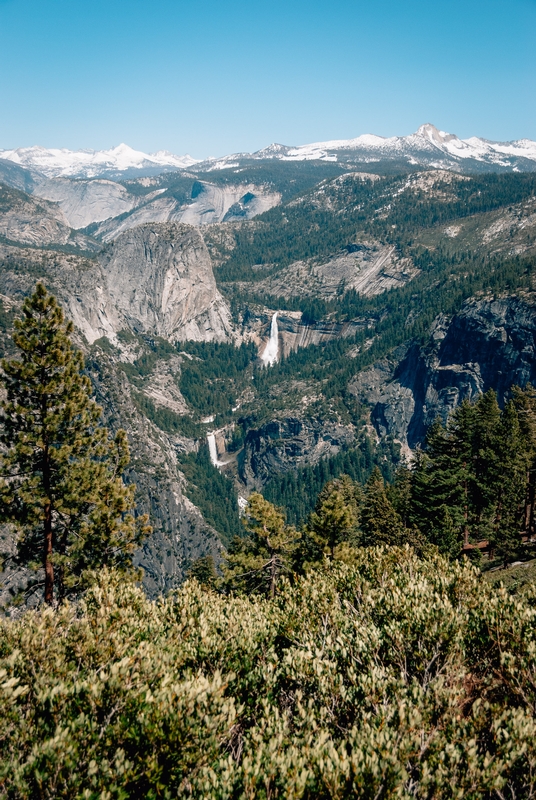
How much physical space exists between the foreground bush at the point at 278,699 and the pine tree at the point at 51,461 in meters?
5.93

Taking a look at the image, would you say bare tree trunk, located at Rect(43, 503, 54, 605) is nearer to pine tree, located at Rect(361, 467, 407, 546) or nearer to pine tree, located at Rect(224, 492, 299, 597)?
pine tree, located at Rect(224, 492, 299, 597)

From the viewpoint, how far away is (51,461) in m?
24.4

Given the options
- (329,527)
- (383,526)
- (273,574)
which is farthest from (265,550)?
(383,526)

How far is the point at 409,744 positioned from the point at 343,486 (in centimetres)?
7024

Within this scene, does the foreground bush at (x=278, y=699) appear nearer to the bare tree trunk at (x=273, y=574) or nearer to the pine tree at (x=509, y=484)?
the bare tree trunk at (x=273, y=574)

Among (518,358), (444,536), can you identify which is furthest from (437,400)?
(444,536)

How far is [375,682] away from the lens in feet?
44.4

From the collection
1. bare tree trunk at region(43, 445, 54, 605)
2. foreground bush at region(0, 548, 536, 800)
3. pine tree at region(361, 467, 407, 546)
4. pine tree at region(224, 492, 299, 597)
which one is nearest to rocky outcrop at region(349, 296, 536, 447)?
pine tree at region(361, 467, 407, 546)

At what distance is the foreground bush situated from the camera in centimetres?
1005

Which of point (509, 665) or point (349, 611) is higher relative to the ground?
point (509, 665)

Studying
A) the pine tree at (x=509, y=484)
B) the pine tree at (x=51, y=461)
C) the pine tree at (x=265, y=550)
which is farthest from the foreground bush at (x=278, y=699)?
the pine tree at (x=509, y=484)

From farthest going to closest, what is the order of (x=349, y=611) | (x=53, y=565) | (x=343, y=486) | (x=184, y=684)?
(x=343, y=486)
(x=53, y=565)
(x=349, y=611)
(x=184, y=684)

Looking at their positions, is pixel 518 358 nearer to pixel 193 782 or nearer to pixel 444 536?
pixel 444 536

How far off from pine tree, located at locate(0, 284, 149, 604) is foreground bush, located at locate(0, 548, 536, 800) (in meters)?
5.93
